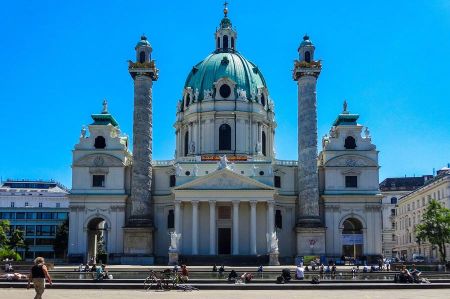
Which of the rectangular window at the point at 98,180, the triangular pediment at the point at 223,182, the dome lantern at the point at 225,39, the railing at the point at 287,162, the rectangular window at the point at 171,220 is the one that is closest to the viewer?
the triangular pediment at the point at 223,182

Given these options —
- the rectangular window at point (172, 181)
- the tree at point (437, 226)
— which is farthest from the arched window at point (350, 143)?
the rectangular window at point (172, 181)

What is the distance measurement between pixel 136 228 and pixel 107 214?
6010mm

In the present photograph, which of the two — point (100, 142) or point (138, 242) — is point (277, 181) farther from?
point (100, 142)

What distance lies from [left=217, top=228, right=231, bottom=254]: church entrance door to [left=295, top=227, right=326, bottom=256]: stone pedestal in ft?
27.9

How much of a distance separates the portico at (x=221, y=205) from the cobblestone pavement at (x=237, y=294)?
43436 millimetres

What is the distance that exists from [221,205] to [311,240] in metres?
11.5

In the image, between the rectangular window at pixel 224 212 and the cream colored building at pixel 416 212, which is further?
the cream colored building at pixel 416 212

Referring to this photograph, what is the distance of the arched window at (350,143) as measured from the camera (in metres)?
83.2

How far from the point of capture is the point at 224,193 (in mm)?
77125

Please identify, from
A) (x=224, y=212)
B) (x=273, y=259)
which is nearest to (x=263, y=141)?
(x=224, y=212)

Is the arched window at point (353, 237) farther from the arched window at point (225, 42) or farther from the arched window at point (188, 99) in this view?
the arched window at point (225, 42)

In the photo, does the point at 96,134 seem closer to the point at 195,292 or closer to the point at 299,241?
the point at 299,241

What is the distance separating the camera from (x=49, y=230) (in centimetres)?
11938

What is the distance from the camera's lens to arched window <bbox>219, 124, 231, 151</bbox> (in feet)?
290
